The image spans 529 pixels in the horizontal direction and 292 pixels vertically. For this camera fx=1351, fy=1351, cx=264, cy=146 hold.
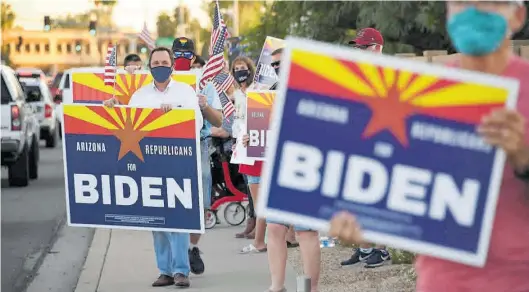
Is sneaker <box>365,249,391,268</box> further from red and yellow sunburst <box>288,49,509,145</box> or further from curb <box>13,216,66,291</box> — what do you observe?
red and yellow sunburst <box>288,49,509,145</box>

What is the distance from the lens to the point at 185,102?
9.80 meters

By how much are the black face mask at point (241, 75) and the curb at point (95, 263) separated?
205 centimetres

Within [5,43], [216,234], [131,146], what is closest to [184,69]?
[216,234]

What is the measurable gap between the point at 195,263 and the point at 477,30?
23.2 feet

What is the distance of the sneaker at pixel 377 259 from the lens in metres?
10.6

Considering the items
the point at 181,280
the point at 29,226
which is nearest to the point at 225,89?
the point at 181,280

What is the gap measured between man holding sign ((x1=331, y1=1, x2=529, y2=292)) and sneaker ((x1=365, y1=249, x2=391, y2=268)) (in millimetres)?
6118

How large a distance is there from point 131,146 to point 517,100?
17.6ft

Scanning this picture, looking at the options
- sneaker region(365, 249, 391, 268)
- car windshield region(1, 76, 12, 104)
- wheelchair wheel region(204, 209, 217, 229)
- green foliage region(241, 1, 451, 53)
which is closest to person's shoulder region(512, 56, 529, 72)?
sneaker region(365, 249, 391, 268)

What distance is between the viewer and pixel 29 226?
621 inches

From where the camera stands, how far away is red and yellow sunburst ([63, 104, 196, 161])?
9.09 meters

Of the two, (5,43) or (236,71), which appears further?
(5,43)

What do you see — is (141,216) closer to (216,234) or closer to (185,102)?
(185,102)

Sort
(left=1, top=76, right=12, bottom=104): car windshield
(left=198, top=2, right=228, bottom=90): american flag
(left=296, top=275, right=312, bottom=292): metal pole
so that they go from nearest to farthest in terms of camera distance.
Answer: (left=296, top=275, right=312, bottom=292): metal pole, (left=198, top=2, right=228, bottom=90): american flag, (left=1, top=76, right=12, bottom=104): car windshield
